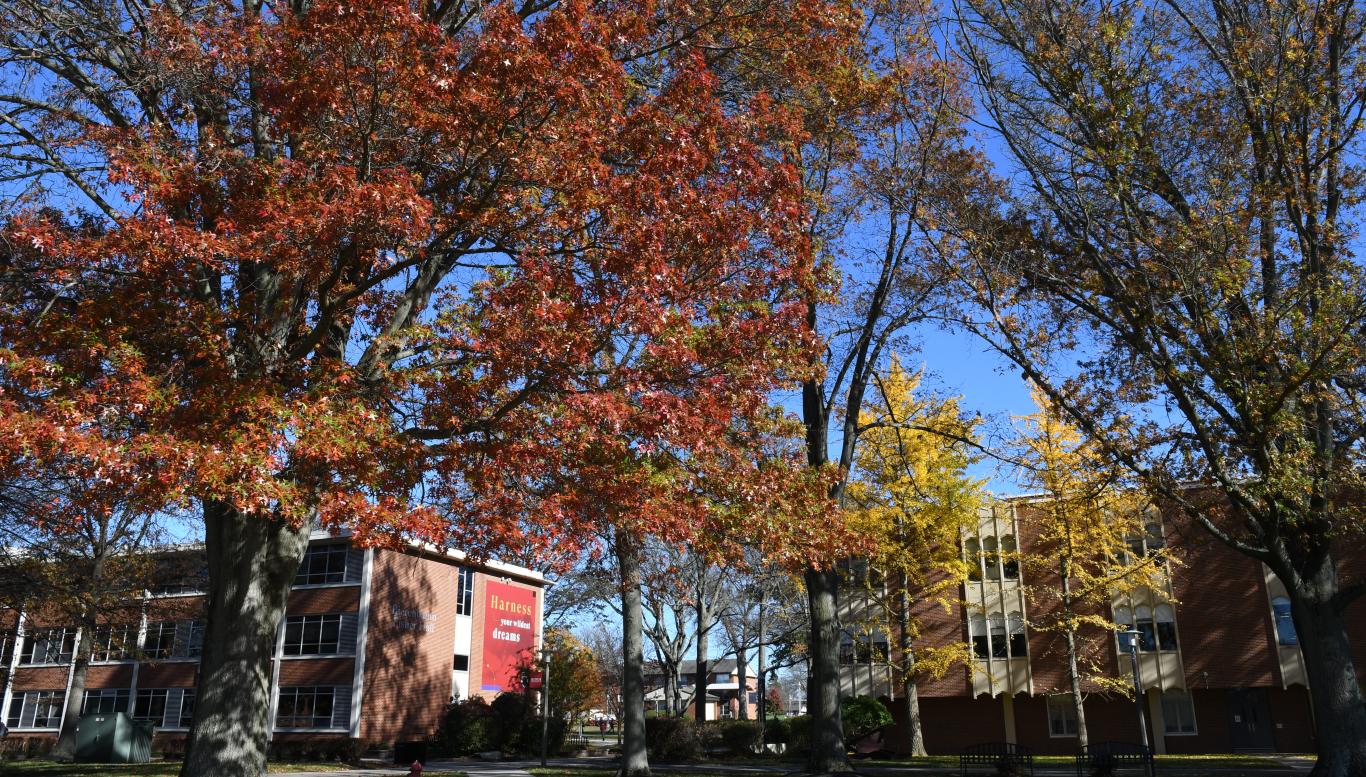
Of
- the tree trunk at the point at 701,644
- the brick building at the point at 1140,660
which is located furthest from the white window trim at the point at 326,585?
the brick building at the point at 1140,660

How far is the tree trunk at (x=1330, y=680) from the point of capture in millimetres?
14133

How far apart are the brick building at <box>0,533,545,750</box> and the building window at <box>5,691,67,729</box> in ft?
0.17

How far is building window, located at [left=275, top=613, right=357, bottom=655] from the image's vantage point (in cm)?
3534

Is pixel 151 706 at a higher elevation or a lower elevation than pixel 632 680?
lower

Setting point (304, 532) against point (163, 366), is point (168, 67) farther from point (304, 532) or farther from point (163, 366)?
point (304, 532)

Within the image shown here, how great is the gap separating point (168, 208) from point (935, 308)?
557 inches

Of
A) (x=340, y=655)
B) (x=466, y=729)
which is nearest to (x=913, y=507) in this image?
(x=466, y=729)

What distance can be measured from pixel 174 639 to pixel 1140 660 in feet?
124

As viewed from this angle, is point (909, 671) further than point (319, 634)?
No

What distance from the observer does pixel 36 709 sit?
42312 mm

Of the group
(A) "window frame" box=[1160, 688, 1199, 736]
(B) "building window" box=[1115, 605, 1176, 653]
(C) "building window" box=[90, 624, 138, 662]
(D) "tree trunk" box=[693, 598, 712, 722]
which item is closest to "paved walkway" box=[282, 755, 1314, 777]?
(A) "window frame" box=[1160, 688, 1199, 736]

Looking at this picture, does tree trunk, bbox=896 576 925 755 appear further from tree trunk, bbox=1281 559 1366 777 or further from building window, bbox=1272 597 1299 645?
tree trunk, bbox=1281 559 1366 777

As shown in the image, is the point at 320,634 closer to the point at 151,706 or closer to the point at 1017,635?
the point at 151,706

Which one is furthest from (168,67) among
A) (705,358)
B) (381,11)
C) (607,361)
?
(705,358)
